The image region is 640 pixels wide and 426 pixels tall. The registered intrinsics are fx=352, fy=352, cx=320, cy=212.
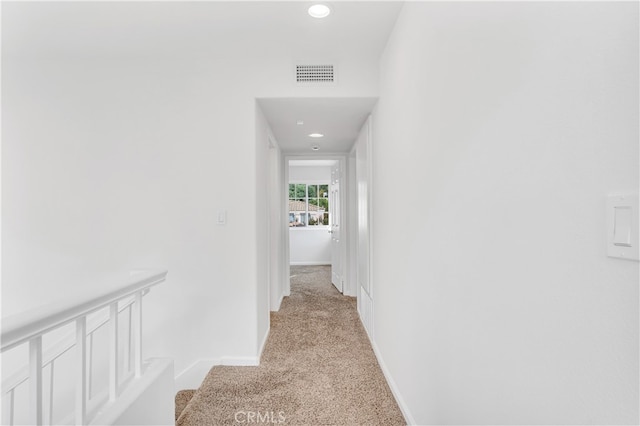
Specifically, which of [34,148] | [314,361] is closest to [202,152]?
[34,148]

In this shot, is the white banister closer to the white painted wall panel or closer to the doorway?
the doorway

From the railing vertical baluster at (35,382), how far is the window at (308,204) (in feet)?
24.5

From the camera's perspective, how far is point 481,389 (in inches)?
43.3

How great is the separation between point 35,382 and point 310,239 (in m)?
7.37

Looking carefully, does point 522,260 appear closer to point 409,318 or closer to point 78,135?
point 409,318

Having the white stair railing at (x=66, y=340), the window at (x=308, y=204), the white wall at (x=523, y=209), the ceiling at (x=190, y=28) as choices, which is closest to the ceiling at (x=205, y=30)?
the ceiling at (x=190, y=28)

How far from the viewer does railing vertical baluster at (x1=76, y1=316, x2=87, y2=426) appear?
Answer: 39.8 inches

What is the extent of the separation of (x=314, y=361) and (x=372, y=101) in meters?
2.10

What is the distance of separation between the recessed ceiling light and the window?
628 cm

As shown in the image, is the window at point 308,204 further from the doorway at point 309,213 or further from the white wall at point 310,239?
the white wall at point 310,239

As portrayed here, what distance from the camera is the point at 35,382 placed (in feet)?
2.87

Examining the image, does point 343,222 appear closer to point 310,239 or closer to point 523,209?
point 310,239

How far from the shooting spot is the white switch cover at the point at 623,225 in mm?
548

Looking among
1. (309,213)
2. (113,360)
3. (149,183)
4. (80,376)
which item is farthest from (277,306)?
(309,213)
